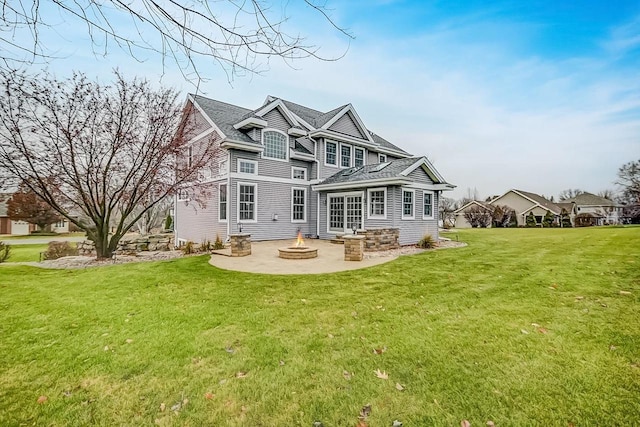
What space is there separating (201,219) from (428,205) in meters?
12.0

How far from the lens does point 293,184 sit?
16.4 m

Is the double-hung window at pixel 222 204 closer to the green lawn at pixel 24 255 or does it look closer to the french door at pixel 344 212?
the french door at pixel 344 212

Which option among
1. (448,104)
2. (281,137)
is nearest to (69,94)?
(281,137)

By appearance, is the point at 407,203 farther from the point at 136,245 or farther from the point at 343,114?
the point at 136,245

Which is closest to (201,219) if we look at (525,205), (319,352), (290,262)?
(290,262)

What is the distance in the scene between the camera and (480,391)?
2.76 m

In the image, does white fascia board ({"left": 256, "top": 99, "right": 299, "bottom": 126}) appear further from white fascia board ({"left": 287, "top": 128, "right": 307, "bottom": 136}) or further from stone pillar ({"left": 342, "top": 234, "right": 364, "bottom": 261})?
stone pillar ({"left": 342, "top": 234, "right": 364, "bottom": 261})

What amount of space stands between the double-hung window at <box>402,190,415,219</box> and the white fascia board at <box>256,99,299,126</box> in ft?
23.4

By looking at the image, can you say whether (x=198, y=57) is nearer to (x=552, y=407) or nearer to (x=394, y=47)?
(x=394, y=47)

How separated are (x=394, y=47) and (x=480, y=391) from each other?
5226mm

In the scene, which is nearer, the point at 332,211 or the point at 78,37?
the point at 78,37

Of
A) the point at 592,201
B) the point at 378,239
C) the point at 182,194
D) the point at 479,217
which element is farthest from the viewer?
the point at 592,201

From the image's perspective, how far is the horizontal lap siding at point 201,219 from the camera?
48.2ft

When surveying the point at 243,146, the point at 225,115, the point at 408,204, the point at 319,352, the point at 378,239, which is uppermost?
the point at 225,115
